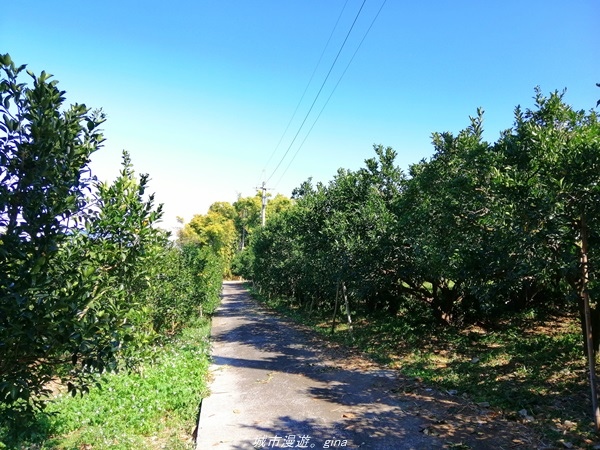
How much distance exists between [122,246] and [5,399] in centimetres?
133

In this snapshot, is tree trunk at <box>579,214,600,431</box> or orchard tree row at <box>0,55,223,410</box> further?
tree trunk at <box>579,214,600,431</box>

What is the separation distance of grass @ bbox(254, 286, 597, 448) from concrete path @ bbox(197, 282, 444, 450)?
3.90 feet

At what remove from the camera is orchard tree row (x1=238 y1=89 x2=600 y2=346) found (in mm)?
4957

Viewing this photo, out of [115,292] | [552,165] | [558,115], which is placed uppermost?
[558,115]

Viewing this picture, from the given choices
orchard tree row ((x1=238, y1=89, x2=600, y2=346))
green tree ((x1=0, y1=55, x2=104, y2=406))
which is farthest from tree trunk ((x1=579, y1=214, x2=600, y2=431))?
green tree ((x1=0, y1=55, x2=104, y2=406))

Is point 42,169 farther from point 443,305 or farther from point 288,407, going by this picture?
point 443,305

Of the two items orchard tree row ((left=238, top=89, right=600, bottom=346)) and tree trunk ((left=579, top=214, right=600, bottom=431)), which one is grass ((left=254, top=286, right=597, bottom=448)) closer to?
tree trunk ((left=579, top=214, right=600, bottom=431))

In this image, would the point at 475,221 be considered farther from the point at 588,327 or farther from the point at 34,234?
the point at 34,234

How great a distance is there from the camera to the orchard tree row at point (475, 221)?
16.3 feet

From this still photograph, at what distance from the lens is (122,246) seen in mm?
3367

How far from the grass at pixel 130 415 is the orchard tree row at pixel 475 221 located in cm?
491

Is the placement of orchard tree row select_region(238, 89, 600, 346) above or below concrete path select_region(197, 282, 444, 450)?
above

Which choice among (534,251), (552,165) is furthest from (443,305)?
(552,165)

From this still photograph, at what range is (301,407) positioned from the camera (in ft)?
20.5
